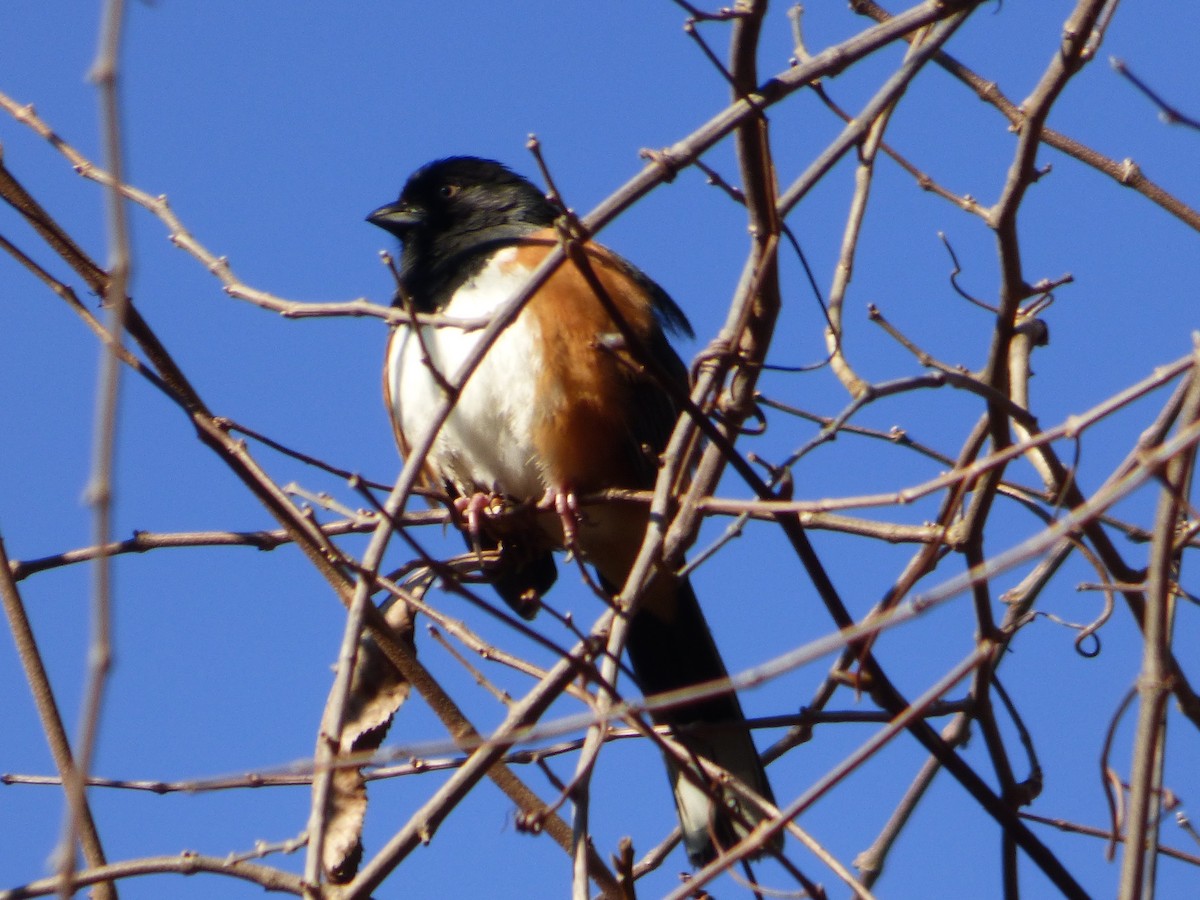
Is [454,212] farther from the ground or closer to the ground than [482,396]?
farther from the ground

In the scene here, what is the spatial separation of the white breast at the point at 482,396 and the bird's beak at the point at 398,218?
0.51m

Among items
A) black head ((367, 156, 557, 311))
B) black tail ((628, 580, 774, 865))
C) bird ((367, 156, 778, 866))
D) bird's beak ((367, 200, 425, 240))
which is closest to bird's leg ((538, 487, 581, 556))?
bird ((367, 156, 778, 866))

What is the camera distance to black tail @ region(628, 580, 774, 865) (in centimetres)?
223

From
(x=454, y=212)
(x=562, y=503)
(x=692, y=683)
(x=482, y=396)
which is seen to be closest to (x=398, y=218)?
(x=454, y=212)

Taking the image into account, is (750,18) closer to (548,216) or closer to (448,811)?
(448,811)

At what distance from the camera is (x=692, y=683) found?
2.87 m

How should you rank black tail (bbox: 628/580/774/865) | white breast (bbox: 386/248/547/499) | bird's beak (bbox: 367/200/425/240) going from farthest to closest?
1. bird's beak (bbox: 367/200/425/240)
2. white breast (bbox: 386/248/547/499)
3. black tail (bbox: 628/580/774/865)

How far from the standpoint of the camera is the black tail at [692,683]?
7.31 ft

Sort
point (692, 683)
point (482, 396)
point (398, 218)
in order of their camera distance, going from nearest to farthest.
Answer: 1. point (482, 396)
2. point (692, 683)
3. point (398, 218)

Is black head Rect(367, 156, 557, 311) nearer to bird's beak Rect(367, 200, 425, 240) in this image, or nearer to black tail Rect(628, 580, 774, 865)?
bird's beak Rect(367, 200, 425, 240)

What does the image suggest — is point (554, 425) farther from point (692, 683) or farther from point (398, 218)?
point (398, 218)

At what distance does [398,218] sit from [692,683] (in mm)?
1277

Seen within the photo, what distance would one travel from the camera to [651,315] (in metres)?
2.95

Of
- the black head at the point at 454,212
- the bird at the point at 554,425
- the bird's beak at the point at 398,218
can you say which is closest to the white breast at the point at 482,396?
the bird at the point at 554,425
